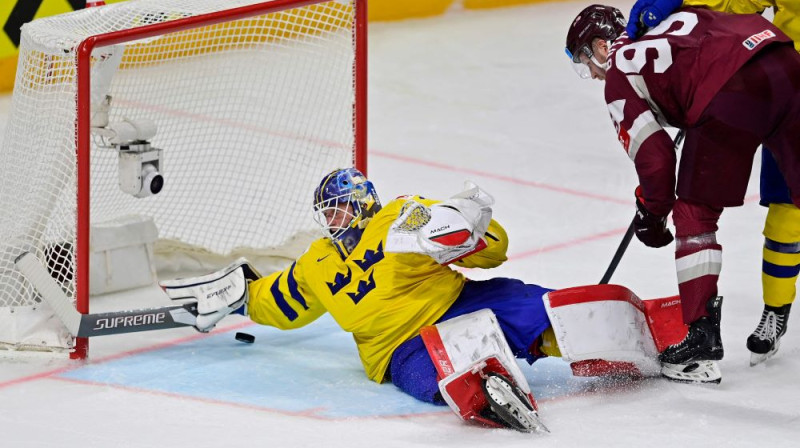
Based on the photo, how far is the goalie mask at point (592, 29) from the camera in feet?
12.2

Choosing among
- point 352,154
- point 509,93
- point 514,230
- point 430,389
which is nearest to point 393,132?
point 509,93

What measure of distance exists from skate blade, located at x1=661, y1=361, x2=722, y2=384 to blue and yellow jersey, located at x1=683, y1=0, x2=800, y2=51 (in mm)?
913

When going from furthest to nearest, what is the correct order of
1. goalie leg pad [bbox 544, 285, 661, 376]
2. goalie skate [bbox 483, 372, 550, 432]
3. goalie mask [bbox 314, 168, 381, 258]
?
goalie mask [bbox 314, 168, 381, 258]
goalie leg pad [bbox 544, 285, 661, 376]
goalie skate [bbox 483, 372, 550, 432]

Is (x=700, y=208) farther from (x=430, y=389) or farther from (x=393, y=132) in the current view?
(x=393, y=132)

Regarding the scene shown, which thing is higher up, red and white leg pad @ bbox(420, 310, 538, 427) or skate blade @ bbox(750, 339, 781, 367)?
red and white leg pad @ bbox(420, 310, 538, 427)

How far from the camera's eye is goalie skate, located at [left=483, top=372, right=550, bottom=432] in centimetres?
338

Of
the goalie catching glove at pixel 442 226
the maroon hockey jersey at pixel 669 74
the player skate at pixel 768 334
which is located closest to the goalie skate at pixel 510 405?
the goalie catching glove at pixel 442 226

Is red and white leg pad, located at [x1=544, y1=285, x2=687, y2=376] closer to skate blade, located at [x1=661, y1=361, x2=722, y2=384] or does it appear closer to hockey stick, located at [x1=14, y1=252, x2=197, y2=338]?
skate blade, located at [x1=661, y1=361, x2=722, y2=384]

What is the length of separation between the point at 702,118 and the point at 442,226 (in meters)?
0.70

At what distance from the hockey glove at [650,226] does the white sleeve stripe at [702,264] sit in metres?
0.14

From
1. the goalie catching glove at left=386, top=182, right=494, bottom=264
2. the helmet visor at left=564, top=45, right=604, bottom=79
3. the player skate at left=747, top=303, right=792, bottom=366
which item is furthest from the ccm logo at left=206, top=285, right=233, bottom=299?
the player skate at left=747, top=303, right=792, bottom=366

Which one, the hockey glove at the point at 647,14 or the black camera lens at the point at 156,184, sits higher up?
the hockey glove at the point at 647,14

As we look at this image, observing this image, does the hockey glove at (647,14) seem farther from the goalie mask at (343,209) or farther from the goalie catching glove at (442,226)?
the goalie mask at (343,209)

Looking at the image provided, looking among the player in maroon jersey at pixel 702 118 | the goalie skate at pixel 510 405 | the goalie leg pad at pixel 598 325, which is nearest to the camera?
the goalie skate at pixel 510 405
